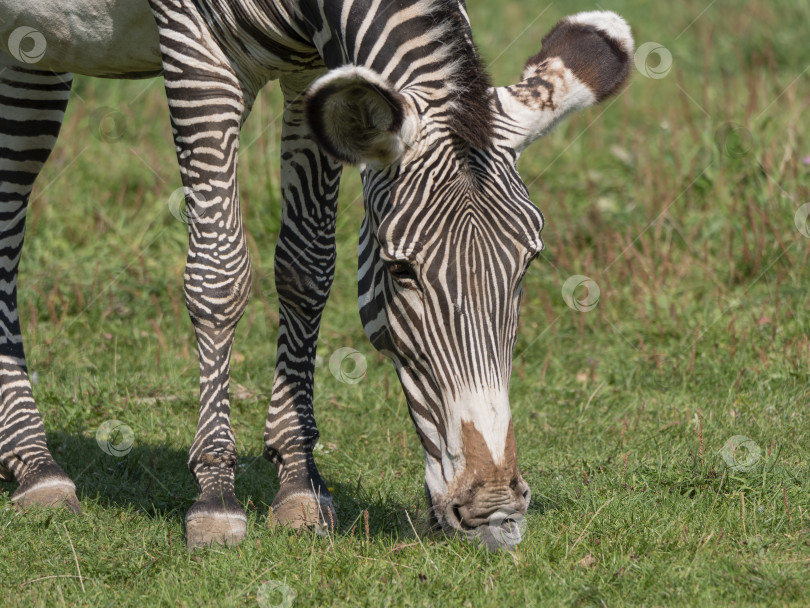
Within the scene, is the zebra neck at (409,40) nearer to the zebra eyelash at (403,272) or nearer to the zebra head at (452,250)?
the zebra head at (452,250)

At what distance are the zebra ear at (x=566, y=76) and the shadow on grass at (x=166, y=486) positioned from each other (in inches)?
69.2

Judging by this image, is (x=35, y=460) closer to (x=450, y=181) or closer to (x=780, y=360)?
(x=450, y=181)

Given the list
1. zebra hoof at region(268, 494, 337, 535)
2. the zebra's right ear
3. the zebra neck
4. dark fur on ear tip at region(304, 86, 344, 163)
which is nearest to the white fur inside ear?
the zebra neck

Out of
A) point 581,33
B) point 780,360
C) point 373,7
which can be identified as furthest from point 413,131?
point 780,360

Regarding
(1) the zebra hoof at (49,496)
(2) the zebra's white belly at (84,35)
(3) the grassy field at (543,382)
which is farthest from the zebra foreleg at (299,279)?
(1) the zebra hoof at (49,496)

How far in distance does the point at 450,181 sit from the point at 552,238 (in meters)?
5.05

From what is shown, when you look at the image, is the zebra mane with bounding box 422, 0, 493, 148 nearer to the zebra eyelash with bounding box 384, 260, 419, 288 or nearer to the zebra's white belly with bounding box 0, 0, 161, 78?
the zebra eyelash with bounding box 384, 260, 419, 288

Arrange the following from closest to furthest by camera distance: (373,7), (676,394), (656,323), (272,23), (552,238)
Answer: (373,7), (272,23), (676,394), (656,323), (552,238)

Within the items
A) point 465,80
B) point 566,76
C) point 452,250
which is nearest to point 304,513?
point 452,250

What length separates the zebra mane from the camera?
346 centimetres

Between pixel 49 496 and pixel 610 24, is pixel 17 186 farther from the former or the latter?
pixel 610 24

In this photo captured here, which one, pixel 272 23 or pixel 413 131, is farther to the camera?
pixel 272 23

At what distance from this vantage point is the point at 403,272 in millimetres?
3498

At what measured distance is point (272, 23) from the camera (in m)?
4.23
